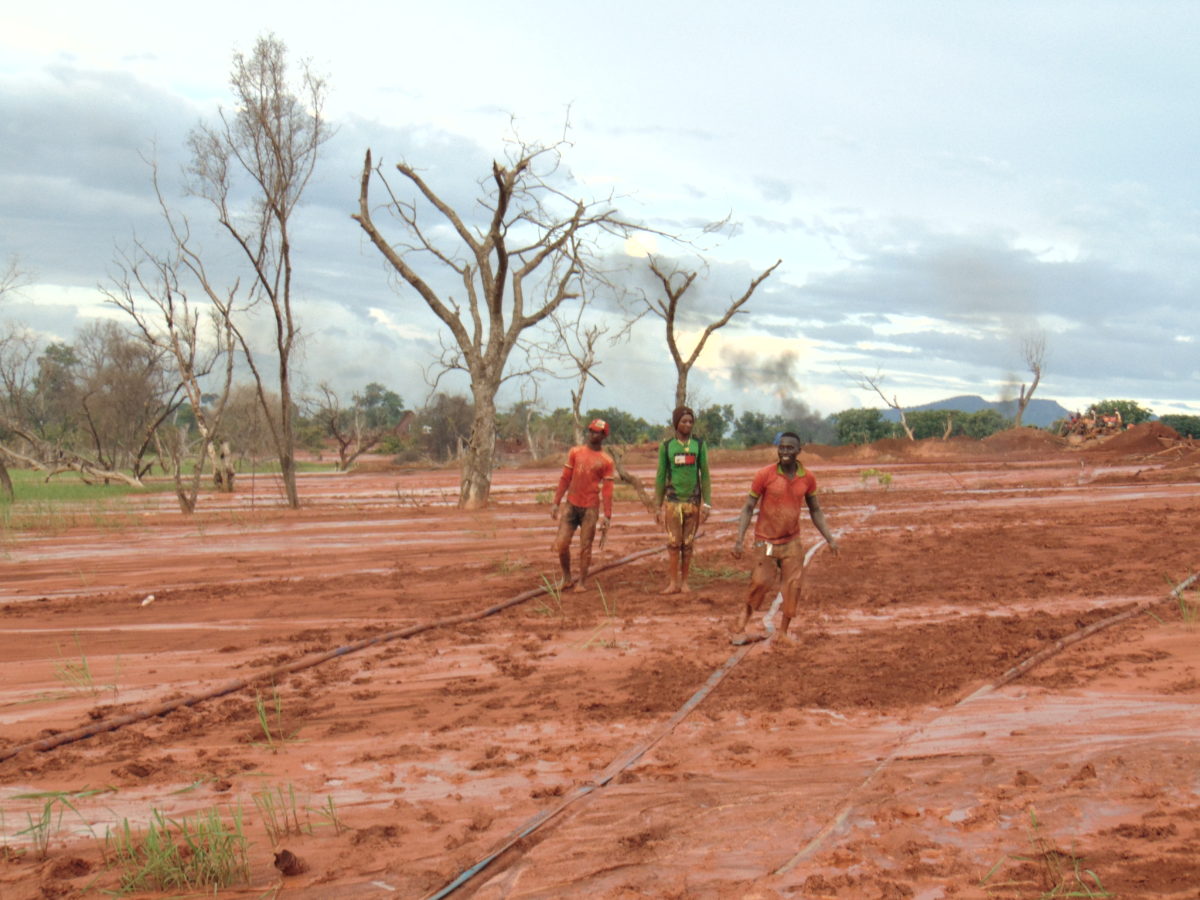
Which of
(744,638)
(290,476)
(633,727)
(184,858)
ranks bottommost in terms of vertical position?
(184,858)

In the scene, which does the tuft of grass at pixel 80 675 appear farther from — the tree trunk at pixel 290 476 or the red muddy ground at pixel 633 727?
the tree trunk at pixel 290 476

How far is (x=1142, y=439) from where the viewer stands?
46.1 meters

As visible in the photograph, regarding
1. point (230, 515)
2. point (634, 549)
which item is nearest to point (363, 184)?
point (230, 515)

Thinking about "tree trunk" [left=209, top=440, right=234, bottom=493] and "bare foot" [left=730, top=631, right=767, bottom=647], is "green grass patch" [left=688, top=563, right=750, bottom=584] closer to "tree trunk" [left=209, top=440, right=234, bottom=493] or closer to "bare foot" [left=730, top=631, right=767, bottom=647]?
"bare foot" [left=730, top=631, right=767, bottom=647]

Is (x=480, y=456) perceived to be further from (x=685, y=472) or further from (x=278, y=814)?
(x=278, y=814)

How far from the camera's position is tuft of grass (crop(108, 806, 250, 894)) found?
4.68m

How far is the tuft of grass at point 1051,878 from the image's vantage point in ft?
13.7

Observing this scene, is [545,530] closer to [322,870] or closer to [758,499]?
[758,499]

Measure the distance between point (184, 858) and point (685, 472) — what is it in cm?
695

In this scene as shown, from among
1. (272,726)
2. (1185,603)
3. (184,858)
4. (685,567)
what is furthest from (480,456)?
(184,858)

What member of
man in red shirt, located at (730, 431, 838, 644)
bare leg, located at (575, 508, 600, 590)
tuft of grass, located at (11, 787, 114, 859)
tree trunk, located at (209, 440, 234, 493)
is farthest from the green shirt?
tree trunk, located at (209, 440, 234, 493)

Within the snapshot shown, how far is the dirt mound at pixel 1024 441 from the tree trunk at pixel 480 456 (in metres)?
36.9

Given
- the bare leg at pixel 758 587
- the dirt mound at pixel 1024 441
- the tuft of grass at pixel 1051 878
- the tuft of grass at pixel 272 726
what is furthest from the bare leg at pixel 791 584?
the dirt mound at pixel 1024 441

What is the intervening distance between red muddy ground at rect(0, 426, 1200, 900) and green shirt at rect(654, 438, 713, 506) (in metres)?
1.12
